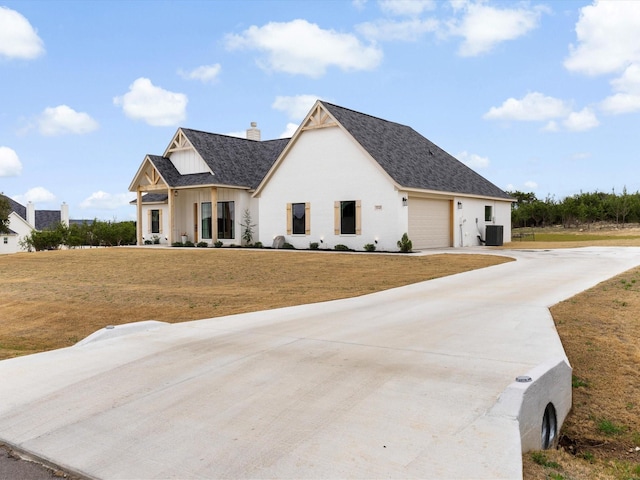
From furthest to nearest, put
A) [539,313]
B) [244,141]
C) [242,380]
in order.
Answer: [244,141] → [539,313] → [242,380]

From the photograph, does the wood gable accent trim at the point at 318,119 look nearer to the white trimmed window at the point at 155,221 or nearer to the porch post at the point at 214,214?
the porch post at the point at 214,214

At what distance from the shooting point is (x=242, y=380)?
5.78 meters

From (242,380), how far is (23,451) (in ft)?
6.91

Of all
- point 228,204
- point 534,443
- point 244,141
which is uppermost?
point 244,141

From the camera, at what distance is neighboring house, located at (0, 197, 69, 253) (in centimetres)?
5619

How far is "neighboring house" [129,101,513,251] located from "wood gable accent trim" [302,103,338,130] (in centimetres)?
5

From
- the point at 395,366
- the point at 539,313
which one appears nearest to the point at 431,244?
the point at 539,313

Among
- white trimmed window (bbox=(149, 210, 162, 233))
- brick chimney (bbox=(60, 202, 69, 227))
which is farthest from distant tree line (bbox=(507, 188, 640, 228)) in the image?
brick chimney (bbox=(60, 202, 69, 227))

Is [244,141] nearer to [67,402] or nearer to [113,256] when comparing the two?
[113,256]

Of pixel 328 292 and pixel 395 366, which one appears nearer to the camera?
pixel 395 366

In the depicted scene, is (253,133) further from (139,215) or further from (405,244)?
(405,244)

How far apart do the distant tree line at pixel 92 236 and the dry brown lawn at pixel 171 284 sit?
13.5 metres

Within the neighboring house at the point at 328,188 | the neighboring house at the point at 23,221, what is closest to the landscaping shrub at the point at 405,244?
the neighboring house at the point at 328,188

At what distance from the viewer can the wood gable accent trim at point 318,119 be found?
25.5 meters
